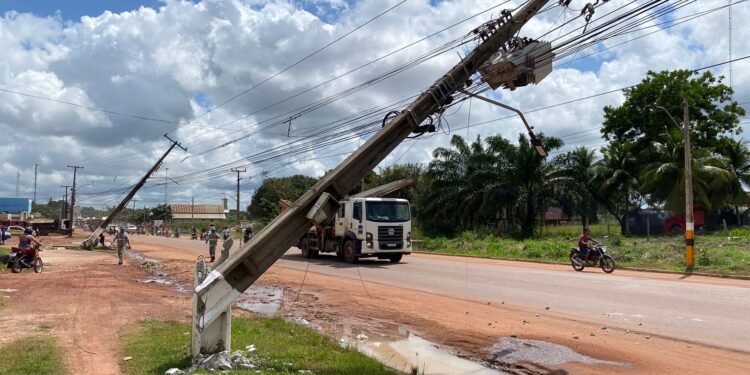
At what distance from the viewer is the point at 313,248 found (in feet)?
89.6

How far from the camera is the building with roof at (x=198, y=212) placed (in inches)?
5620

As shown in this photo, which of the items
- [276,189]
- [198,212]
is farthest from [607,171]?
[198,212]

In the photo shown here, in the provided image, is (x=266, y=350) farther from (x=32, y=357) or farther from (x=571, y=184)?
(x=571, y=184)

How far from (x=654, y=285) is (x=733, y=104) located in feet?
115

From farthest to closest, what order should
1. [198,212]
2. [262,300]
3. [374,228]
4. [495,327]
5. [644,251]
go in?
[198,212] → [644,251] → [374,228] → [262,300] → [495,327]

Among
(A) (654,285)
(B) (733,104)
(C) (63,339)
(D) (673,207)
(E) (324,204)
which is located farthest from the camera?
(B) (733,104)

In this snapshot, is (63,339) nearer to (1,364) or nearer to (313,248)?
(1,364)

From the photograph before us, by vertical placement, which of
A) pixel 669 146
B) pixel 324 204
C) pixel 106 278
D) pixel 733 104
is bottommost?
pixel 106 278

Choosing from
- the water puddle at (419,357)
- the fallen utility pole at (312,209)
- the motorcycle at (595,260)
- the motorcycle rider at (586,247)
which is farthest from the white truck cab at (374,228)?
the fallen utility pole at (312,209)

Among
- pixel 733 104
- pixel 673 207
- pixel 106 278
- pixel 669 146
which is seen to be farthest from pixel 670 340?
pixel 733 104

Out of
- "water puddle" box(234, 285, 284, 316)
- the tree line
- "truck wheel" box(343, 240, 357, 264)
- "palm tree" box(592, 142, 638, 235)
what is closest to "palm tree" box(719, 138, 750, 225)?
the tree line

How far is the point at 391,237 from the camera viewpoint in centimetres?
2367

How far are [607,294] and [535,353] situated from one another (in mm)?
6559

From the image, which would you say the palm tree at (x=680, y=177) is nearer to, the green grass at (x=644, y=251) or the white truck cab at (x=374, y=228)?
the green grass at (x=644, y=251)
